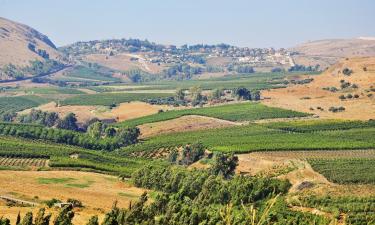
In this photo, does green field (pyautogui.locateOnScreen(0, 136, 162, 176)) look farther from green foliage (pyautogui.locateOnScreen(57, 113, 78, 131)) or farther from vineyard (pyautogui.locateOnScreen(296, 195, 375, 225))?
green foliage (pyautogui.locateOnScreen(57, 113, 78, 131))

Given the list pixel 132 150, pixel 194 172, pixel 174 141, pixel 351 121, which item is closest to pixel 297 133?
pixel 351 121

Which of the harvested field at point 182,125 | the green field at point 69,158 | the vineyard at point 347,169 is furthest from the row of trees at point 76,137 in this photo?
the vineyard at point 347,169

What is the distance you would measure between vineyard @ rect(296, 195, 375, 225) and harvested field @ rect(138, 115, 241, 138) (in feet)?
281

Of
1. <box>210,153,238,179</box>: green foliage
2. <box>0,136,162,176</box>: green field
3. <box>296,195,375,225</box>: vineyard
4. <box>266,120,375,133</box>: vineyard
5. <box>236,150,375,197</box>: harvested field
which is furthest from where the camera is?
<box>266,120,375,133</box>: vineyard

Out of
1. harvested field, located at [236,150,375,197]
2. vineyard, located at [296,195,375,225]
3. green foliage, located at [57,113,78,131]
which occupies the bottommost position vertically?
green foliage, located at [57,113,78,131]

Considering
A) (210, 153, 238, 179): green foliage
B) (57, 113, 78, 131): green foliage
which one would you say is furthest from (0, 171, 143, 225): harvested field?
(57, 113, 78, 131): green foliage

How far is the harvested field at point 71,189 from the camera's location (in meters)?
77.8

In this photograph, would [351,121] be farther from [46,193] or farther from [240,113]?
[46,193]

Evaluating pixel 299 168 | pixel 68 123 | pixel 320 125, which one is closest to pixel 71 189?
pixel 299 168

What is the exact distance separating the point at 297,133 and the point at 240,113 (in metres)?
39.4

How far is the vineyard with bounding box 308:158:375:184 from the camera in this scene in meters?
97.1

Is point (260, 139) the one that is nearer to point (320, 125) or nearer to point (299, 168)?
point (320, 125)

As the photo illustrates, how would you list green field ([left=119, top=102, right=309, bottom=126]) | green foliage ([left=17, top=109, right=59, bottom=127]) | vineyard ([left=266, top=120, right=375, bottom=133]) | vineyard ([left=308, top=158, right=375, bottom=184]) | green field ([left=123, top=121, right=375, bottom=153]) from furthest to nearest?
green foliage ([left=17, top=109, right=59, bottom=127])
green field ([left=119, top=102, right=309, bottom=126])
vineyard ([left=266, top=120, right=375, bottom=133])
green field ([left=123, top=121, right=375, bottom=153])
vineyard ([left=308, top=158, right=375, bottom=184])

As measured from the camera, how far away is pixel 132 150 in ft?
479
